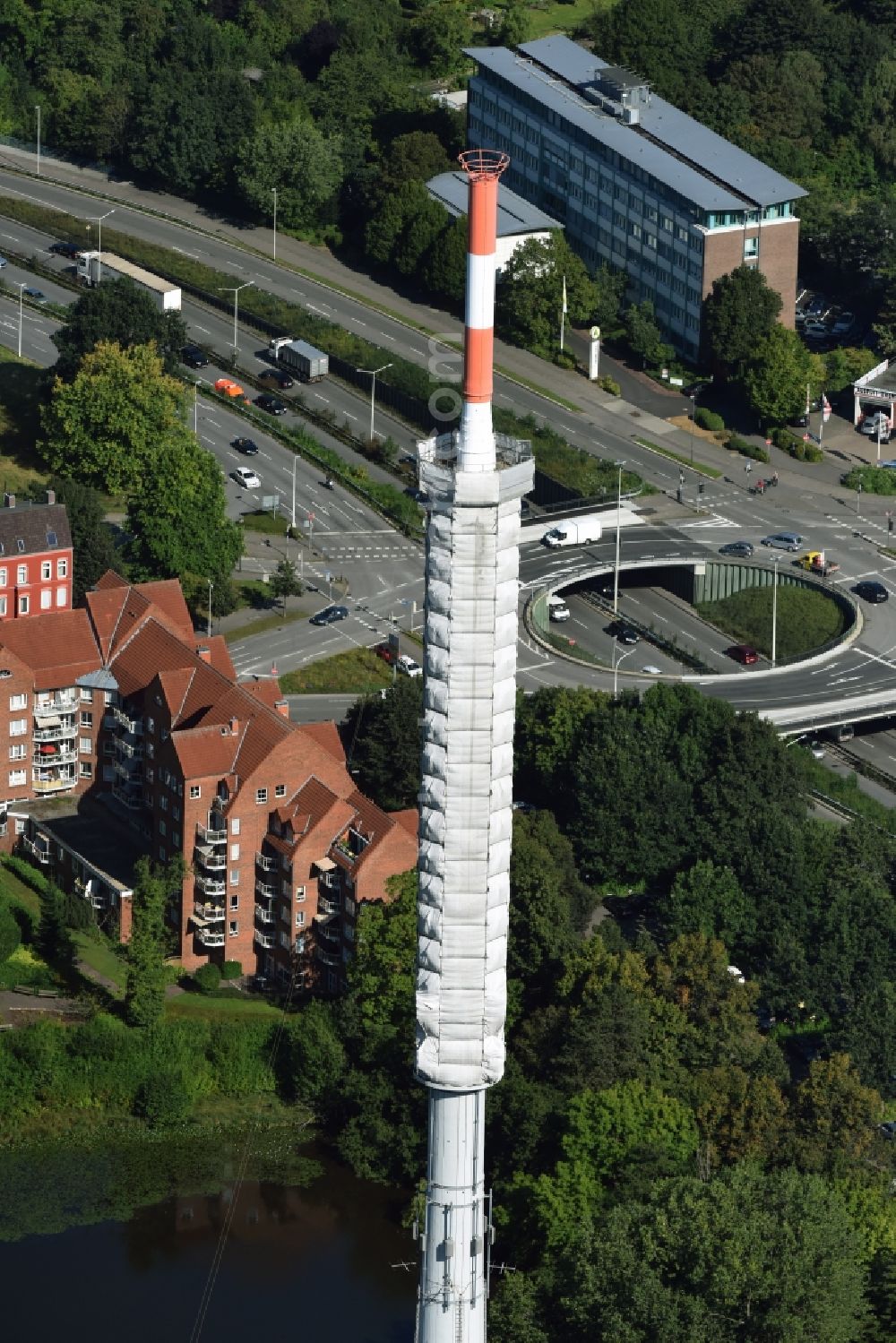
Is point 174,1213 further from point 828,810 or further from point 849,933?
point 828,810

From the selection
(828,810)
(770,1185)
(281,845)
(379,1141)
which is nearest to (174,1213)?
(379,1141)

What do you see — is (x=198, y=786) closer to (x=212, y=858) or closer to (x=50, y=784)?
(x=212, y=858)

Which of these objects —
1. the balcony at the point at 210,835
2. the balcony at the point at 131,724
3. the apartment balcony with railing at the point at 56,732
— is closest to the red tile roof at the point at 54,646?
the apartment balcony with railing at the point at 56,732

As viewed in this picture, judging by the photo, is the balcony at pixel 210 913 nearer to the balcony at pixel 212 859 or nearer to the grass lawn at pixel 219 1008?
the balcony at pixel 212 859

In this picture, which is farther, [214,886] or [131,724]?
[131,724]

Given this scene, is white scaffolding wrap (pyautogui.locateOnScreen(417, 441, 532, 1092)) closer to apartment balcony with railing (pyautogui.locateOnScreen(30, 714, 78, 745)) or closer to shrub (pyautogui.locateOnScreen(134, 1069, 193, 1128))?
shrub (pyautogui.locateOnScreen(134, 1069, 193, 1128))

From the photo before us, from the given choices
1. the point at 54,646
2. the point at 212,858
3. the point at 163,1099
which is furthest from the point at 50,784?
the point at 163,1099
